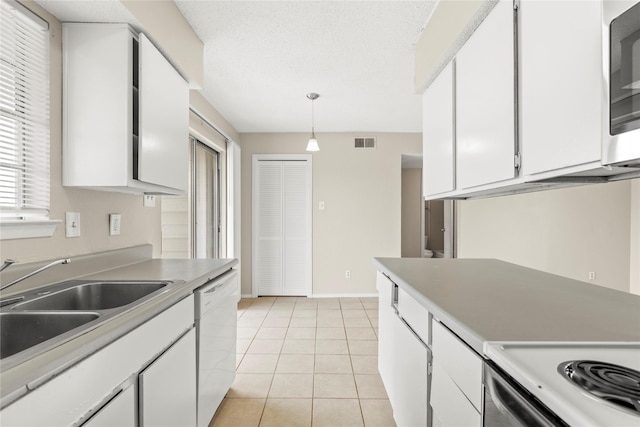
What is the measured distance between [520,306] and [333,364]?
1956 millimetres

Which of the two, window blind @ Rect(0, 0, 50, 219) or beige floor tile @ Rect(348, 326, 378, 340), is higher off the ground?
window blind @ Rect(0, 0, 50, 219)

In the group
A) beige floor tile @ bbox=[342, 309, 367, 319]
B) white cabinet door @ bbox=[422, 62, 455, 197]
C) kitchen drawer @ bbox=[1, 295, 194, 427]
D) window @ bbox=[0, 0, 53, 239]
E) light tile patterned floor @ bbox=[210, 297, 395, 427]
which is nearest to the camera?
kitchen drawer @ bbox=[1, 295, 194, 427]

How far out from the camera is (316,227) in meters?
5.02

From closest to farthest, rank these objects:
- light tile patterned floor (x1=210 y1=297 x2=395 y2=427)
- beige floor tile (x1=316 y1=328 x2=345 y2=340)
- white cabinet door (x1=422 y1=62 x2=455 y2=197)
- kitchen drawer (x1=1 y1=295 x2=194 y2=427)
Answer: kitchen drawer (x1=1 y1=295 x2=194 y2=427) < white cabinet door (x1=422 y1=62 x2=455 y2=197) < light tile patterned floor (x1=210 y1=297 x2=395 y2=427) < beige floor tile (x1=316 y1=328 x2=345 y2=340)

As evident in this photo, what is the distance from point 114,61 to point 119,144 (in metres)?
0.40

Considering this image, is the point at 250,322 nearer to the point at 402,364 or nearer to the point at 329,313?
the point at 329,313

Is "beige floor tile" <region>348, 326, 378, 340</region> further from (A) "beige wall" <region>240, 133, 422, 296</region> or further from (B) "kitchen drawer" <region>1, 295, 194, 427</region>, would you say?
(B) "kitchen drawer" <region>1, 295, 194, 427</region>

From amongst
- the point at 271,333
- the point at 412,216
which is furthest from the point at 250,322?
the point at 412,216

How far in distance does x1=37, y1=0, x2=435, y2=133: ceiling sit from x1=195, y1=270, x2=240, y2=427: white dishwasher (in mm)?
1450

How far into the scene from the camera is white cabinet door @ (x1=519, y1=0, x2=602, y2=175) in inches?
36.1

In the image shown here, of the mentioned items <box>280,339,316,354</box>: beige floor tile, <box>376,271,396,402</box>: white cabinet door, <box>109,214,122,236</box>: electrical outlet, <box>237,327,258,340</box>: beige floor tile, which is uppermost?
<box>109,214,122,236</box>: electrical outlet

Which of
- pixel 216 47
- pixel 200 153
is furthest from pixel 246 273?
pixel 216 47

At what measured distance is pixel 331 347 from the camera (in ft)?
10.3

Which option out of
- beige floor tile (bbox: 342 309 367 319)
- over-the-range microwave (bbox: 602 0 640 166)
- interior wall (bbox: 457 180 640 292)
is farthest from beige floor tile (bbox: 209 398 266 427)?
interior wall (bbox: 457 180 640 292)
